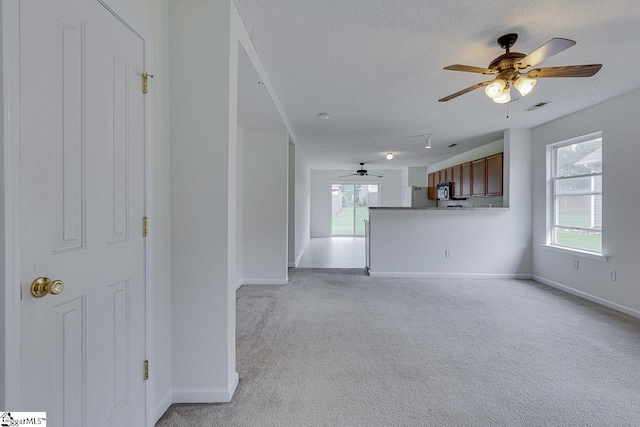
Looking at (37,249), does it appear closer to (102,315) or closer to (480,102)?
(102,315)

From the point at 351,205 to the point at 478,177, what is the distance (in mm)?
5248

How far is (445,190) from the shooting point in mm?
7297

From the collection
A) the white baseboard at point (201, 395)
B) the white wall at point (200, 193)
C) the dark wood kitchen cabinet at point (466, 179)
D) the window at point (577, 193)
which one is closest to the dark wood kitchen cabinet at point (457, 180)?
the dark wood kitchen cabinet at point (466, 179)

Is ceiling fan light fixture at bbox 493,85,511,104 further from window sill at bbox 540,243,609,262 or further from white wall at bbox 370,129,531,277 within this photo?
white wall at bbox 370,129,531,277

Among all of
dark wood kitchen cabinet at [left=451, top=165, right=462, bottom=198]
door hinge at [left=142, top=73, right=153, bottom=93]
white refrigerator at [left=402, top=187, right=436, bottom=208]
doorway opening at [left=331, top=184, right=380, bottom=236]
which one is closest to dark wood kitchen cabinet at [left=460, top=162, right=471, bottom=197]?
dark wood kitchen cabinet at [left=451, top=165, right=462, bottom=198]

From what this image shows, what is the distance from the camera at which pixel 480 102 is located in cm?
366

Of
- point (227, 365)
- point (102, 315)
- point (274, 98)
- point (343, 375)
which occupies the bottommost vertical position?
point (343, 375)

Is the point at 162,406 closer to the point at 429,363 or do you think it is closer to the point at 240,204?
the point at 429,363

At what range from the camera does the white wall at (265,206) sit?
14.7ft

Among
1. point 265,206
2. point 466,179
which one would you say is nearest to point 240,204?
point 265,206

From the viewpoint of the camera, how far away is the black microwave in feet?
23.5

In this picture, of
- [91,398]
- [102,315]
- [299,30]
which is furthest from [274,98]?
[91,398]

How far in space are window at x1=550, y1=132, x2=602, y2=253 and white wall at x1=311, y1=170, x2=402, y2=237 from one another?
6.05 meters

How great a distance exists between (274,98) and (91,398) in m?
2.97
